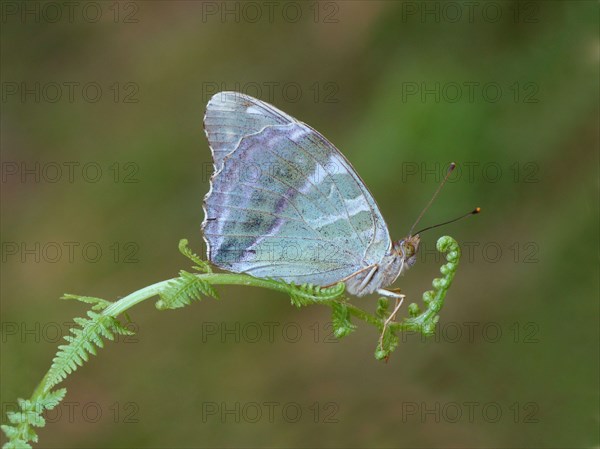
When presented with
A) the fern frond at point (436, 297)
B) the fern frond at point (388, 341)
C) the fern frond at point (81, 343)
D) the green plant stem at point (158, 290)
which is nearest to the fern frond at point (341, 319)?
the green plant stem at point (158, 290)

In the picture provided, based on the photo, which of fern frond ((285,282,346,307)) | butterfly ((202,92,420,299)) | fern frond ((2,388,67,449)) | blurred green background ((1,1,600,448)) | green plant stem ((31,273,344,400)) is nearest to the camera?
fern frond ((2,388,67,449))

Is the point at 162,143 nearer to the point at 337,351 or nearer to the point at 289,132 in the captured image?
the point at 337,351

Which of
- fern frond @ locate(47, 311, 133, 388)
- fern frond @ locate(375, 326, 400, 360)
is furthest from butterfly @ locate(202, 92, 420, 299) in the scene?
fern frond @ locate(47, 311, 133, 388)

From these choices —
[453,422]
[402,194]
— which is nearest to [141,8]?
[402,194]

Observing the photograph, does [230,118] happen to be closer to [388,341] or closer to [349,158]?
[388,341]

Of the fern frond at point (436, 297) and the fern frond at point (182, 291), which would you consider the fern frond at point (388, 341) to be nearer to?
the fern frond at point (436, 297)

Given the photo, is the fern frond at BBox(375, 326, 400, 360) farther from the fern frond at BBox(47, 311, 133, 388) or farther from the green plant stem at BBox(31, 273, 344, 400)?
the fern frond at BBox(47, 311, 133, 388)
